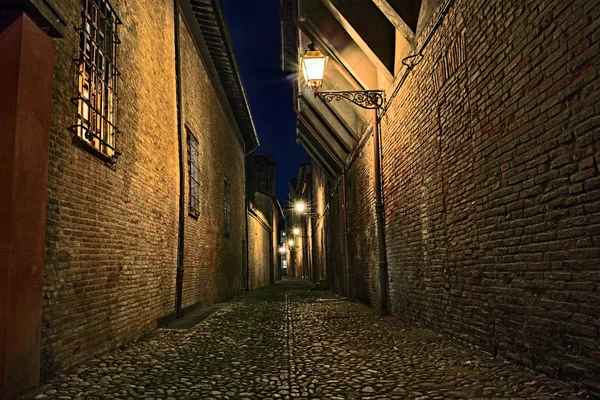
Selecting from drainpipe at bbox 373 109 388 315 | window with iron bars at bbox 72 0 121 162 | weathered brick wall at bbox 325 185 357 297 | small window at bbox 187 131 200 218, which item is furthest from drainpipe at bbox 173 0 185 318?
weathered brick wall at bbox 325 185 357 297

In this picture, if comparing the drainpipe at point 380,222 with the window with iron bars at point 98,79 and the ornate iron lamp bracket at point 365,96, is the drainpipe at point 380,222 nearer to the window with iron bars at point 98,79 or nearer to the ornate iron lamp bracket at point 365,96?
the ornate iron lamp bracket at point 365,96

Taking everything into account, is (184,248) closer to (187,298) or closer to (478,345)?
(187,298)

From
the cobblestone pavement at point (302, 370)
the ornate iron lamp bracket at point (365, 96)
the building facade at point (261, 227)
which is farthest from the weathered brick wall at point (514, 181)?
the building facade at point (261, 227)

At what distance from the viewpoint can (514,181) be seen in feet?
14.1

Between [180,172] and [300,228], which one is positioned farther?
[300,228]

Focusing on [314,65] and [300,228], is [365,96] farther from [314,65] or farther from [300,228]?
[300,228]

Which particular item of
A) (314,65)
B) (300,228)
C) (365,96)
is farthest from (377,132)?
(300,228)

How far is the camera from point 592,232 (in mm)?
3285

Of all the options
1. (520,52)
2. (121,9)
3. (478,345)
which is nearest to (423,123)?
(520,52)

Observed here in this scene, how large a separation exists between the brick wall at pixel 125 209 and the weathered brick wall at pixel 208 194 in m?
0.07

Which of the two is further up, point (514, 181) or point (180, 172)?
point (180, 172)

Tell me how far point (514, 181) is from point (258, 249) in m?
21.8

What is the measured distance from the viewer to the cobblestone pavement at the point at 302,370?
3.80 metres

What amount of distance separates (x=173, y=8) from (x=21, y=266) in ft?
23.4
